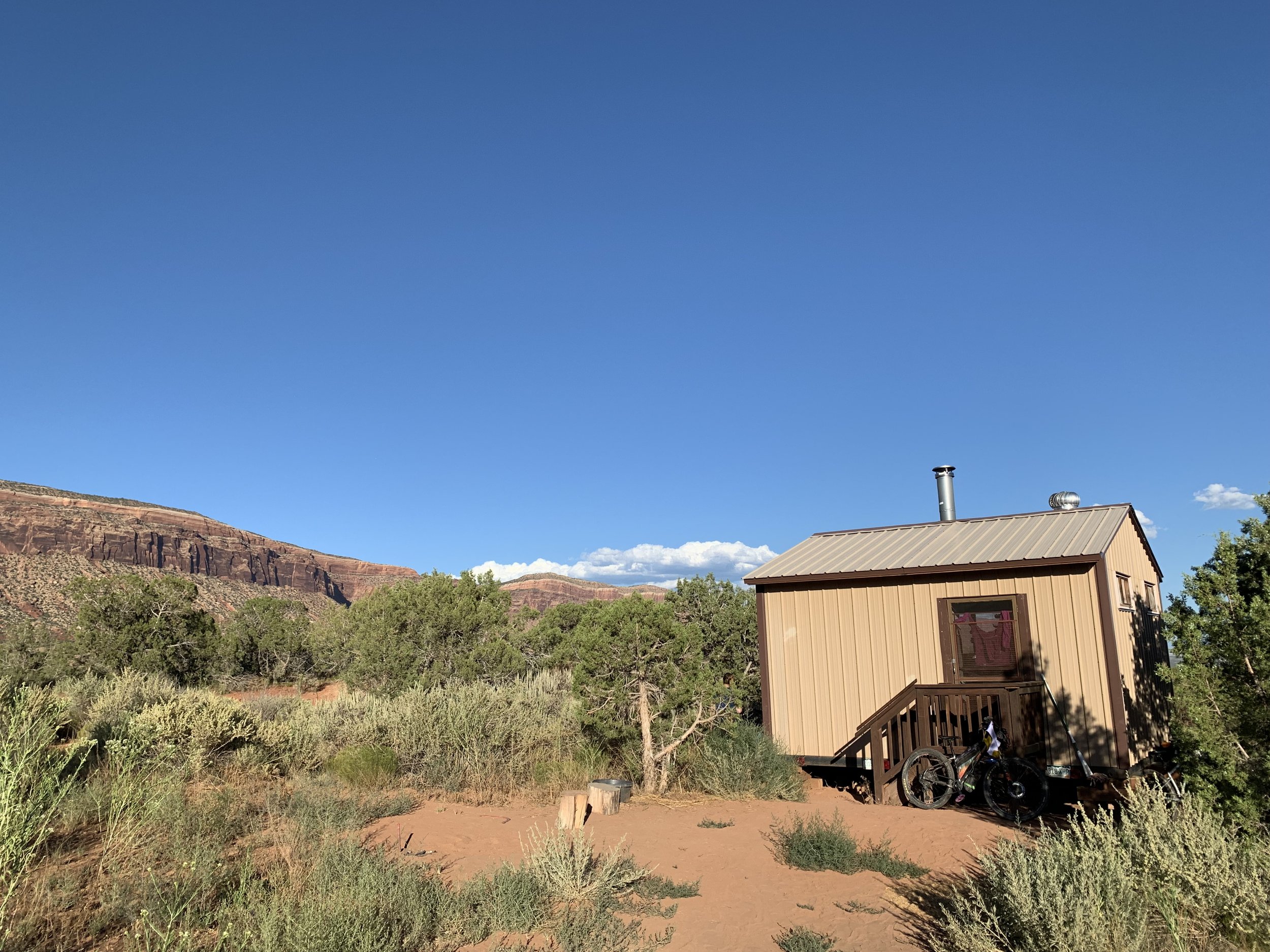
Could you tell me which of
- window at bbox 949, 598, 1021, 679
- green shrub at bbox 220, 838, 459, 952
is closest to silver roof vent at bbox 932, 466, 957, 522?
window at bbox 949, 598, 1021, 679

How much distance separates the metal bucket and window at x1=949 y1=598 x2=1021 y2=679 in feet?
15.5

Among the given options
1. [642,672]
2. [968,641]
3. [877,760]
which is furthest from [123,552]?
[968,641]

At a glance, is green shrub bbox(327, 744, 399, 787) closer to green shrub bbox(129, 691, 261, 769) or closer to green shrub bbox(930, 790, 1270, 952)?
green shrub bbox(129, 691, 261, 769)

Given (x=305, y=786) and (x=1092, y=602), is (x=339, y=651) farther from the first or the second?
(x=1092, y=602)

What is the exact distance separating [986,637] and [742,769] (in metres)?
3.82

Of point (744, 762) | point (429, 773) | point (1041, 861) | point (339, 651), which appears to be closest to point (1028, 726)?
point (744, 762)

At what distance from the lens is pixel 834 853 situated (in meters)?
6.95

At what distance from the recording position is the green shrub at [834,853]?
6.78m

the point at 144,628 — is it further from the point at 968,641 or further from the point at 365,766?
the point at 968,641

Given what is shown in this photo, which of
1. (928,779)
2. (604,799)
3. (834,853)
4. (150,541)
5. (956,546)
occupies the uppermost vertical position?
(150,541)

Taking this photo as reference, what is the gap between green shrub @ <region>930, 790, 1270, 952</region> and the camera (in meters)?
3.93

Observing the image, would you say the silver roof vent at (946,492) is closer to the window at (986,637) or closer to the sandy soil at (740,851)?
the window at (986,637)

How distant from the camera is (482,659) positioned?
17.3 meters

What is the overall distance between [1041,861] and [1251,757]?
191 centimetres
